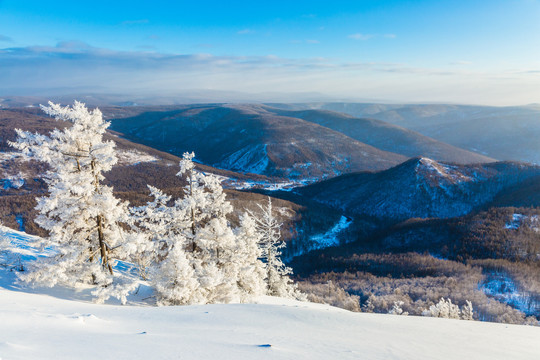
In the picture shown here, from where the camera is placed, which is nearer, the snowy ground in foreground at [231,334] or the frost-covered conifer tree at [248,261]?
the snowy ground in foreground at [231,334]

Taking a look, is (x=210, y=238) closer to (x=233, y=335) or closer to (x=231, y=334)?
(x=231, y=334)

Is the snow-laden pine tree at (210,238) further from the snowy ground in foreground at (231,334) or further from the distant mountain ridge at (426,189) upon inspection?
the distant mountain ridge at (426,189)

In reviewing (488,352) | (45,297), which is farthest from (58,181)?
(488,352)

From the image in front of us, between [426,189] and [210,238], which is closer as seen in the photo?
[210,238]

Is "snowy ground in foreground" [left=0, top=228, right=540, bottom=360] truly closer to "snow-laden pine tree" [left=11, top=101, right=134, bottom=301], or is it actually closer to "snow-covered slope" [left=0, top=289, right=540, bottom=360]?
"snow-covered slope" [left=0, top=289, right=540, bottom=360]

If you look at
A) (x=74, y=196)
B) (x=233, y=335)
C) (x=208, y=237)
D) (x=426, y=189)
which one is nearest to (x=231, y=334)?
(x=233, y=335)

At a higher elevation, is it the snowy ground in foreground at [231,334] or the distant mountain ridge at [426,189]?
the snowy ground in foreground at [231,334]

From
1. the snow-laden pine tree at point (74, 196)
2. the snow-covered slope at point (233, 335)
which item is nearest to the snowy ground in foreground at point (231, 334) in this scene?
the snow-covered slope at point (233, 335)
